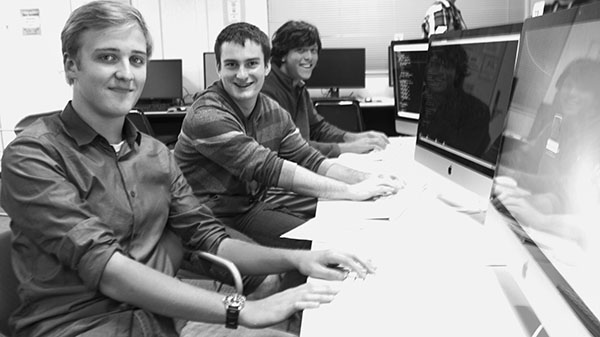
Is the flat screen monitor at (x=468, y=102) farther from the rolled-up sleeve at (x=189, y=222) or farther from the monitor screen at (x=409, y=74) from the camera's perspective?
the rolled-up sleeve at (x=189, y=222)

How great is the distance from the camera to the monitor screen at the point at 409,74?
96.6 inches

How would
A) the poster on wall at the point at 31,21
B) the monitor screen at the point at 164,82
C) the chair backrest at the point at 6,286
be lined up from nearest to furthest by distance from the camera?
the chair backrest at the point at 6,286 → the monitor screen at the point at 164,82 → the poster on wall at the point at 31,21

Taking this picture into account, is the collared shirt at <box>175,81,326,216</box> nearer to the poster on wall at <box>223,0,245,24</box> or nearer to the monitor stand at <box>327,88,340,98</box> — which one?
the monitor stand at <box>327,88,340,98</box>

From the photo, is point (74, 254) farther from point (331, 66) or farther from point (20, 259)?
point (331, 66)

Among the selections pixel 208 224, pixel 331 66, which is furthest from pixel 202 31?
pixel 208 224

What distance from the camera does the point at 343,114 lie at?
→ 399 cm

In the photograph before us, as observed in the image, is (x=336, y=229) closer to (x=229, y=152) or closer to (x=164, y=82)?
(x=229, y=152)

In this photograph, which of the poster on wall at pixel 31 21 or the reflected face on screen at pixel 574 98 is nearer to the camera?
the reflected face on screen at pixel 574 98

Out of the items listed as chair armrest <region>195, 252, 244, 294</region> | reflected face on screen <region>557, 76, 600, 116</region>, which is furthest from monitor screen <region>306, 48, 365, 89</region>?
reflected face on screen <region>557, 76, 600, 116</region>

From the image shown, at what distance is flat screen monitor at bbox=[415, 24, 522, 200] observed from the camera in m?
1.35

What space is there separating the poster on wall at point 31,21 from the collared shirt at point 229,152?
4109 mm

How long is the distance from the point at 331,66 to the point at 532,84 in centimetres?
450

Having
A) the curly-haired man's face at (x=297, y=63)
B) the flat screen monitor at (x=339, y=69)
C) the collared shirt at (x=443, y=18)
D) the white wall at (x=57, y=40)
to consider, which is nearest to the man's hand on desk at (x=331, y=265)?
the curly-haired man's face at (x=297, y=63)

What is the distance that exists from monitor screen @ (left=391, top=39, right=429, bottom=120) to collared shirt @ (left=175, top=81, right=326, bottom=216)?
1.83ft
